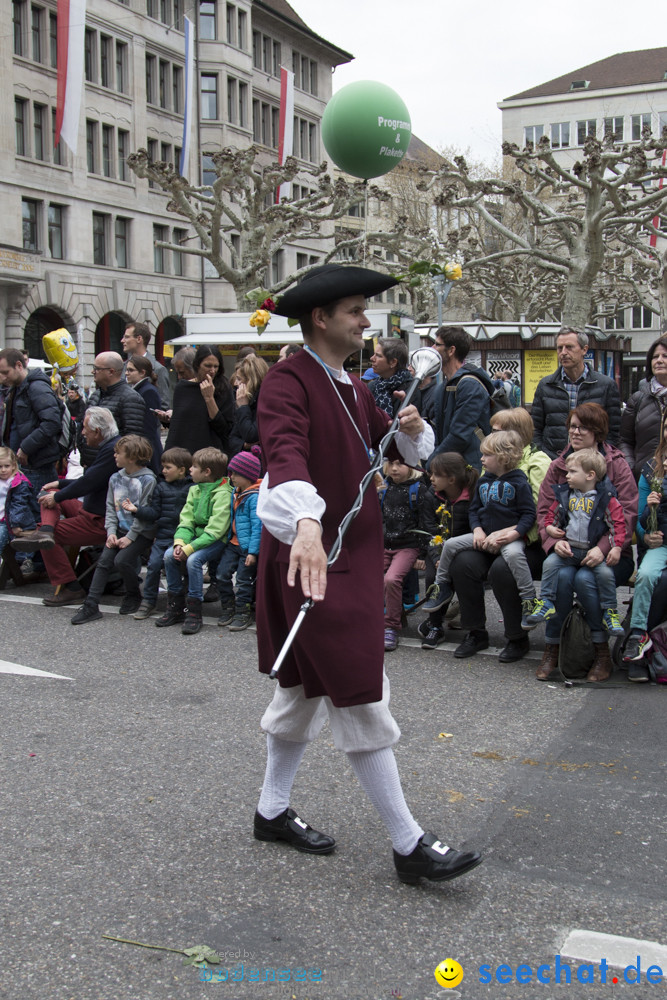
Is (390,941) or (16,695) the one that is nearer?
A: (390,941)

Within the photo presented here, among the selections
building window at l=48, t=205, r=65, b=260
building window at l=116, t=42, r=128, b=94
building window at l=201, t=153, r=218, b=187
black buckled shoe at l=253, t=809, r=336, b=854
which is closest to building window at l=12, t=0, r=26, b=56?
building window at l=48, t=205, r=65, b=260

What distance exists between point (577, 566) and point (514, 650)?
2.44 feet

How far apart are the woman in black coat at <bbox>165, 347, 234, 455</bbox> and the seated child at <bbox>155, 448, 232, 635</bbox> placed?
2.68 feet

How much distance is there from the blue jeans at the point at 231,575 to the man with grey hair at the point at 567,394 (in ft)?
7.50

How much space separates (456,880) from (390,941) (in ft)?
1.55

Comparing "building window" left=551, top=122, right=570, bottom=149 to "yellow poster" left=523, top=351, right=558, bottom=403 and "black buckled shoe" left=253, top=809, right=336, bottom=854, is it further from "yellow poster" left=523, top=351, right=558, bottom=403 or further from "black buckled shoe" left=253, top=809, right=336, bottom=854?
"black buckled shoe" left=253, top=809, right=336, bottom=854

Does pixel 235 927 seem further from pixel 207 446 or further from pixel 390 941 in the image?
pixel 207 446

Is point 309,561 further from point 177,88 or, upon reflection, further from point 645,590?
point 177,88

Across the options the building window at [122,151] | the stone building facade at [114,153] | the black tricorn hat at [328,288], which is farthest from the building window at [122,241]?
the black tricorn hat at [328,288]

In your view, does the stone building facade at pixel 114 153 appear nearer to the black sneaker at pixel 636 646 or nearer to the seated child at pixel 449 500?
the seated child at pixel 449 500

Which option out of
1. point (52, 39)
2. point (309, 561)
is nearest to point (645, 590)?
point (309, 561)

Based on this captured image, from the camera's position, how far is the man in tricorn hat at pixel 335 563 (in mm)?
3154

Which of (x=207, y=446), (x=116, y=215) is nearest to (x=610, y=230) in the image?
(x=116, y=215)

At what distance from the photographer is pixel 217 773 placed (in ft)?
14.4
